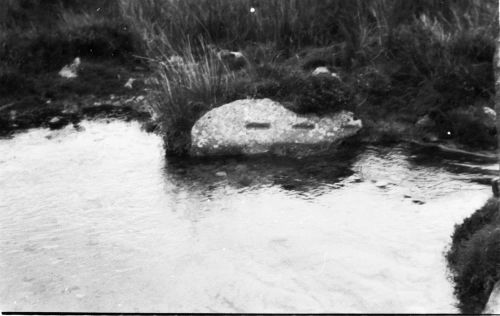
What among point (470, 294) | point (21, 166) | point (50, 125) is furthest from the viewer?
point (50, 125)

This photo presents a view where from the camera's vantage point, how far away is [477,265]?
4.70 metres

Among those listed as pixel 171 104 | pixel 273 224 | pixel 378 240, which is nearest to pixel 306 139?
pixel 171 104

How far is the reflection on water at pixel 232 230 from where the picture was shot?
512 centimetres

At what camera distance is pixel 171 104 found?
9156 millimetres

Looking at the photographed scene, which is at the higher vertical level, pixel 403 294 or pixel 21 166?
pixel 403 294

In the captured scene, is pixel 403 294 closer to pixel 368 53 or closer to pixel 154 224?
pixel 154 224

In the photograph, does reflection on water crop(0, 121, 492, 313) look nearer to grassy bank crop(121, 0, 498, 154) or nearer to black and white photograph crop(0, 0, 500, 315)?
black and white photograph crop(0, 0, 500, 315)

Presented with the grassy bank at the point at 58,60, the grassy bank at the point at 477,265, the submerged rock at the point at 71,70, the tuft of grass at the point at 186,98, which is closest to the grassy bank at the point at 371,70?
the tuft of grass at the point at 186,98

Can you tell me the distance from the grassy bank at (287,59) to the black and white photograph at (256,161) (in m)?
0.03

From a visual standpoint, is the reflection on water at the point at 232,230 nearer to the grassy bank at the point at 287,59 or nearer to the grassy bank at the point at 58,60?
the grassy bank at the point at 287,59

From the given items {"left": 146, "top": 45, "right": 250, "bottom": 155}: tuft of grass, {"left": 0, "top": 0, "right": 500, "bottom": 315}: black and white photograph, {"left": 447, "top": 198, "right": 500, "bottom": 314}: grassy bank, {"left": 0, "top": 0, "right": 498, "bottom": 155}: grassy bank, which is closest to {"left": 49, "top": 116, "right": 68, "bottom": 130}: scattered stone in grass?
{"left": 0, "top": 0, "right": 500, "bottom": 315}: black and white photograph

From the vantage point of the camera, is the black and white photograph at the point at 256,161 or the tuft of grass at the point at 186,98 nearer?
the black and white photograph at the point at 256,161

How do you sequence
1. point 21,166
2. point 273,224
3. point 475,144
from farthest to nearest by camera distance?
point 21,166 < point 475,144 < point 273,224

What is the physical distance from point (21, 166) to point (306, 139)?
350 cm
